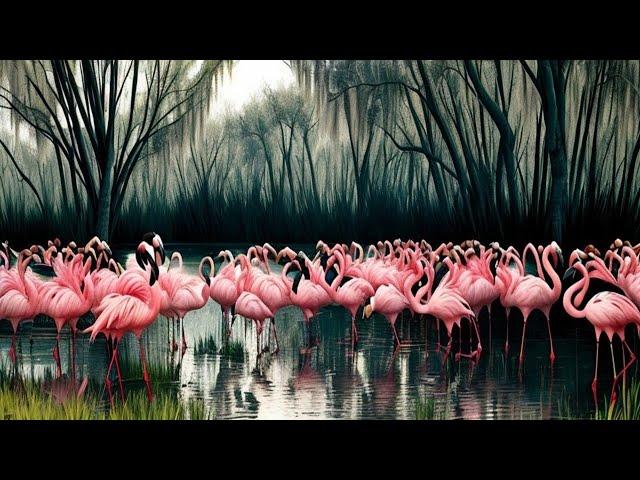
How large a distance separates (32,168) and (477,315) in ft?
14.8

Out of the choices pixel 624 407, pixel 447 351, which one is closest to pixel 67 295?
pixel 447 351

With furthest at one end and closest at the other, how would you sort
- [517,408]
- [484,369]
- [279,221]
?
1. [279,221]
2. [484,369]
3. [517,408]

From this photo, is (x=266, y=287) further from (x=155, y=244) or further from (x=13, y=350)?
(x=13, y=350)

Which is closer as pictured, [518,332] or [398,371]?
[398,371]

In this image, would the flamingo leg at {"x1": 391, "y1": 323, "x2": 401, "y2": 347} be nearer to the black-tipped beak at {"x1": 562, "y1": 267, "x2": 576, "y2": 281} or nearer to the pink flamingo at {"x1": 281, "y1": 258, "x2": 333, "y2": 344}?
the pink flamingo at {"x1": 281, "y1": 258, "x2": 333, "y2": 344}

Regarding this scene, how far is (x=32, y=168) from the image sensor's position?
9.37 meters

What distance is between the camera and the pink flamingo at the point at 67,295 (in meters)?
8.88

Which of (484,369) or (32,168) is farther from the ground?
(32,168)

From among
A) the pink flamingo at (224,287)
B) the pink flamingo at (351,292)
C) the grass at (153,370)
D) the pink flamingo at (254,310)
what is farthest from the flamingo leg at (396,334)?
the grass at (153,370)

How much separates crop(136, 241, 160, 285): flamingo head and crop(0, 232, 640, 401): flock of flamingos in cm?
1

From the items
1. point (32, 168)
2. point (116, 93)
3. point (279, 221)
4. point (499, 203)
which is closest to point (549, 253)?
point (499, 203)

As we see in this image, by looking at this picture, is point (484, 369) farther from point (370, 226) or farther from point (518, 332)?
point (370, 226)

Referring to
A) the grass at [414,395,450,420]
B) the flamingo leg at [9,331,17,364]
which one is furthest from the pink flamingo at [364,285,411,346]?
the flamingo leg at [9,331,17,364]

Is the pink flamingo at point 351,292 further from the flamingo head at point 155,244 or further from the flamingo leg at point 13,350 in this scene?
the flamingo leg at point 13,350
